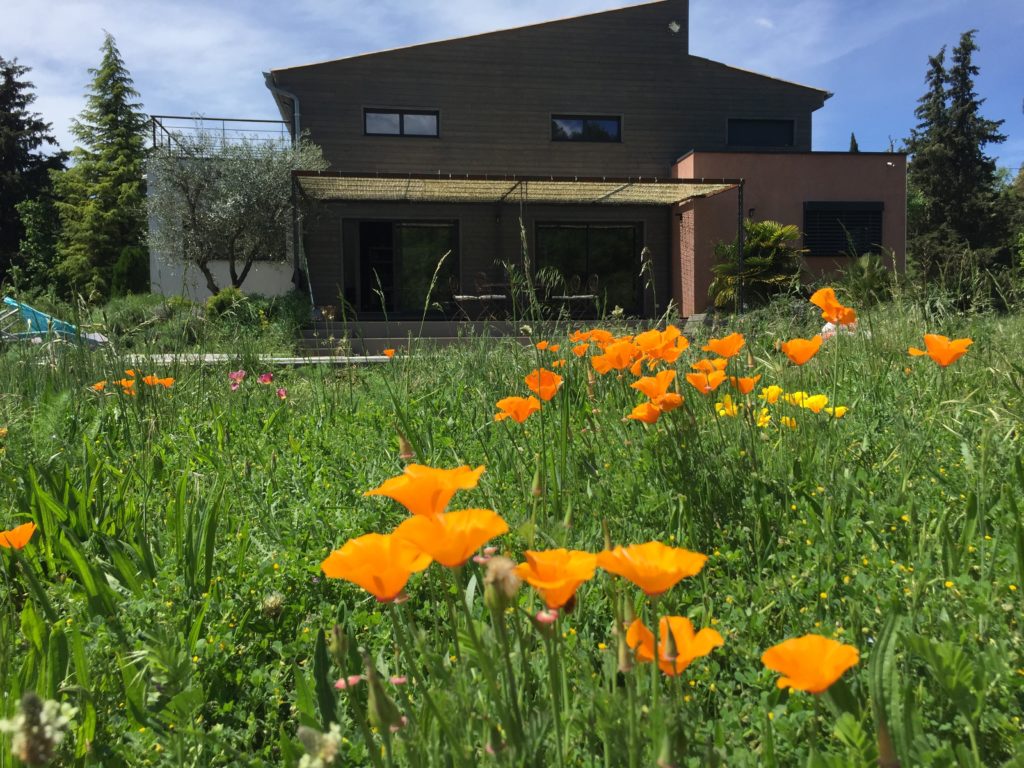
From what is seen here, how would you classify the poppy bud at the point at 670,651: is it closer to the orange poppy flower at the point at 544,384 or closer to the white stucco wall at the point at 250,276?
the orange poppy flower at the point at 544,384

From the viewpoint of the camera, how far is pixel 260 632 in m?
1.56

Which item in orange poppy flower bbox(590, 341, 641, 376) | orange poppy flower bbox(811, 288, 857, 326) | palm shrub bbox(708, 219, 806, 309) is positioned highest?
palm shrub bbox(708, 219, 806, 309)

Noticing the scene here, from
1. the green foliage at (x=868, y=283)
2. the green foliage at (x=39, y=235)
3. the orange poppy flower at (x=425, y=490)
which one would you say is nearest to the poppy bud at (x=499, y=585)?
the orange poppy flower at (x=425, y=490)

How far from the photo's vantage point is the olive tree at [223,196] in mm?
15711

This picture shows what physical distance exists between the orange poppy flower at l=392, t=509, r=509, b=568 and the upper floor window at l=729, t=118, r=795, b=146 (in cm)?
1992

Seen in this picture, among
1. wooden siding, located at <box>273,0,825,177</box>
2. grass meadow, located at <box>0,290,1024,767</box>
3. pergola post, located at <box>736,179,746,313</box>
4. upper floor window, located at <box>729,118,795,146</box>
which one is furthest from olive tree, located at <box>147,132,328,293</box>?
grass meadow, located at <box>0,290,1024,767</box>

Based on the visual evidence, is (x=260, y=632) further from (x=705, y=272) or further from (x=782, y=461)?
(x=705, y=272)

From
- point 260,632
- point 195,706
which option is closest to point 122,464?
point 260,632

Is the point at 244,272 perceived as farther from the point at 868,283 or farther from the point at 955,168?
the point at 955,168

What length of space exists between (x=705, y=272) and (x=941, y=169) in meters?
19.7

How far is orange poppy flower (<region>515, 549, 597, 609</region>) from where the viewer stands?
651mm

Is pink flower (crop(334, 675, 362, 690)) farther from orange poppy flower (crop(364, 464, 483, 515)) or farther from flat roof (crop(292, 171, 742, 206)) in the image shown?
flat roof (crop(292, 171, 742, 206))

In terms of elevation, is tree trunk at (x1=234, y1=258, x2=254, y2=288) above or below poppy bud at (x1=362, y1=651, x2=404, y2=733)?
above

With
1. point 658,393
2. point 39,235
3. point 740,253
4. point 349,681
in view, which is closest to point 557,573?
point 349,681
